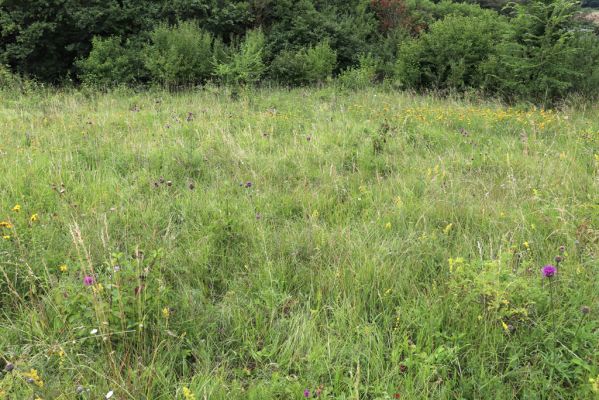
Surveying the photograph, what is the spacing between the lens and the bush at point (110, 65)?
10.3 metres

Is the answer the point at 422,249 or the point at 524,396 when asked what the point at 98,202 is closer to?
the point at 422,249

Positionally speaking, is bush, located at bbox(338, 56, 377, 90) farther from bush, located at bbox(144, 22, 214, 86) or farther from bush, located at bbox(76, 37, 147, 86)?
bush, located at bbox(76, 37, 147, 86)

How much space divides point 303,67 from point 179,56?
10.5 feet

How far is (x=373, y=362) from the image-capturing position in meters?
1.97

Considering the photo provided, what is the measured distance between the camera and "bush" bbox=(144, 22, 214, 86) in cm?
1034

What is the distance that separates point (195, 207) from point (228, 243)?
26.8 inches

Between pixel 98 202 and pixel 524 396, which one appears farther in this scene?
pixel 98 202

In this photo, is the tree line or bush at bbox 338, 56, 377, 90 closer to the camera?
the tree line

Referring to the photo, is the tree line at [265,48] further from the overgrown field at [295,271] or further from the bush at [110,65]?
the overgrown field at [295,271]

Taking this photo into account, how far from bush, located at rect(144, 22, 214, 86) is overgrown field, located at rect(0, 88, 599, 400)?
18.8ft

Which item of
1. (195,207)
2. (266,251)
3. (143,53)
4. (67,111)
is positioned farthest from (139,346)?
(143,53)

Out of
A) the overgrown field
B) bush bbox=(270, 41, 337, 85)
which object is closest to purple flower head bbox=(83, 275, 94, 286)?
the overgrown field

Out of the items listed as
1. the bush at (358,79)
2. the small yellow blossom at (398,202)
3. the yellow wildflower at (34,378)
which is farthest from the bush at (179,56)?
the yellow wildflower at (34,378)

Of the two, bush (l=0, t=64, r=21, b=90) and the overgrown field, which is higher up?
the overgrown field
